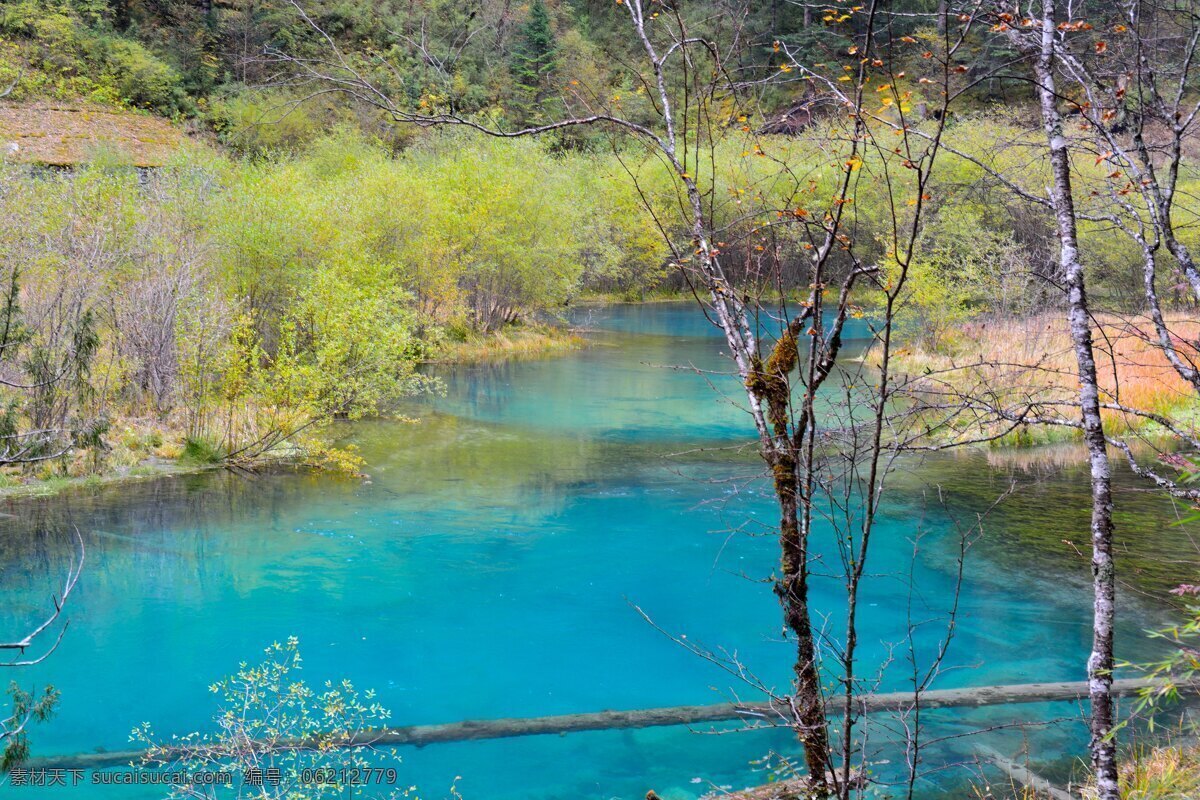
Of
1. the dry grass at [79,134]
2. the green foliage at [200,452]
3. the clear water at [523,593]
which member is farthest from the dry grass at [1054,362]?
the dry grass at [79,134]

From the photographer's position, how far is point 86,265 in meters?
14.0

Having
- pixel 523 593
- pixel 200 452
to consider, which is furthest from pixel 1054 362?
pixel 200 452

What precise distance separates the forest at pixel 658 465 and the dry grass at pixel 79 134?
13383 mm

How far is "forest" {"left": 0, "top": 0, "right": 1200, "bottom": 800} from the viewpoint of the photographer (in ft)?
13.9

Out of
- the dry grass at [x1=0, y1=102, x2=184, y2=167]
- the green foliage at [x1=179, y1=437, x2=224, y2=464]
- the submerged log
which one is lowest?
the submerged log

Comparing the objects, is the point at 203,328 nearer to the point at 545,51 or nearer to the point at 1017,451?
the point at 1017,451

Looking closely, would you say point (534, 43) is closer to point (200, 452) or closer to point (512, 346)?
point (512, 346)

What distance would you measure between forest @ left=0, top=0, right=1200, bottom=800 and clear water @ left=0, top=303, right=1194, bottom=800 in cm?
6

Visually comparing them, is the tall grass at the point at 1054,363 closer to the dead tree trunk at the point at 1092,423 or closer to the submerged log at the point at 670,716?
the submerged log at the point at 670,716

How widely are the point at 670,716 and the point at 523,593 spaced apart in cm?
319

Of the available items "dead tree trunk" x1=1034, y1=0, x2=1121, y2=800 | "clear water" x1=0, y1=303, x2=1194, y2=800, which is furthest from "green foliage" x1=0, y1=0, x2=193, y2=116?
"dead tree trunk" x1=1034, y1=0, x2=1121, y2=800

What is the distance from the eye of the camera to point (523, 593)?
10609 millimetres

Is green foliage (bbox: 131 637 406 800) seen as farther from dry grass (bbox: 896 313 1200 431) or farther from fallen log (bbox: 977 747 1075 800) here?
dry grass (bbox: 896 313 1200 431)

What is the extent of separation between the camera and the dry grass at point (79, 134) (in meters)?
35.3
